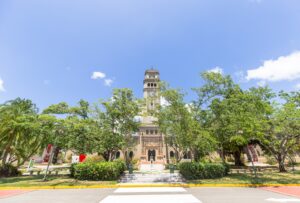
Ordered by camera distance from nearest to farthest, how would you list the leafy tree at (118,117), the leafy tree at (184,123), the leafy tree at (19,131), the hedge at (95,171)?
the hedge at (95,171)
the leafy tree at (184,123)
the leafy tree at (19,131)
the leafy tree at (118,117)

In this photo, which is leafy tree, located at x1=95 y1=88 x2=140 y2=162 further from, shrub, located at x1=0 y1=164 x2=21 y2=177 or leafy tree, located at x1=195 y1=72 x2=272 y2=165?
shrub, located at x1=0 y1=164 x2=21 y2=177

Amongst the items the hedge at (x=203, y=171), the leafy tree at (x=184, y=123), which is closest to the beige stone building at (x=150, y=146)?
the leafy tree at (x=184, y=123)

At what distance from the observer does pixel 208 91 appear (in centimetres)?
1991

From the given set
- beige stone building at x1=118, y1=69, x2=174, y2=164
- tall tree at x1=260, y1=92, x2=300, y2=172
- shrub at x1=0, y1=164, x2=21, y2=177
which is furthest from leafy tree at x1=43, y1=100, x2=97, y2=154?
beige stone building at x1=118, y1=69, x2=174, y2=164

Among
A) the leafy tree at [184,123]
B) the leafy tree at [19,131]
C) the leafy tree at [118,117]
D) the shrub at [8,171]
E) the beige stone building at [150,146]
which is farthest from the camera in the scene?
the beige stone building at [150,146]

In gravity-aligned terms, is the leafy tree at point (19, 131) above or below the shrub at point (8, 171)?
above

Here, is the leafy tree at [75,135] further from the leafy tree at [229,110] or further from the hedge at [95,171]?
the leafy tree at [229,110]

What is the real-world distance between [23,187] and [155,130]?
32.7 metres

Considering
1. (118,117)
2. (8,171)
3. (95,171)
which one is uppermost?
(118,117)

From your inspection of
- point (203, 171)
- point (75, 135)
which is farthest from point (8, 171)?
point (203, 171)

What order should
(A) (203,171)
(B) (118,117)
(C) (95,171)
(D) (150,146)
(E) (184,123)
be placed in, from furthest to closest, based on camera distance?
(D) (150,146) < (B) (118,117) < (E) (184,123) < (A) (203,171) < (C) (95,171)

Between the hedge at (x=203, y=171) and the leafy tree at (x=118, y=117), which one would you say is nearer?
the hedge at (x=203, y=171)

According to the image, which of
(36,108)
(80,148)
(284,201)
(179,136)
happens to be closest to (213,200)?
(284,201)

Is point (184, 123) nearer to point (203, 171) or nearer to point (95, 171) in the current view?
point (203, 171)
